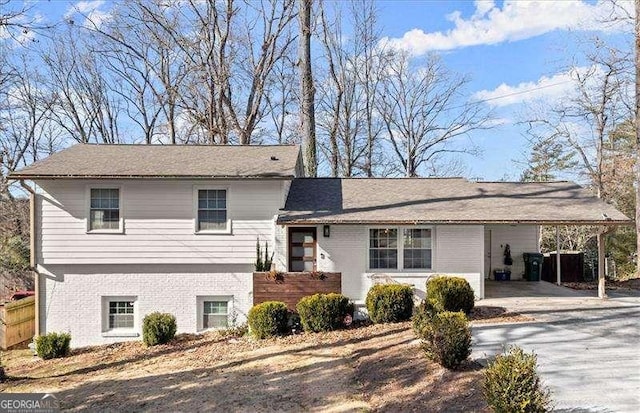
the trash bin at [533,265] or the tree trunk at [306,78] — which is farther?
the tree trunk at [306,78]

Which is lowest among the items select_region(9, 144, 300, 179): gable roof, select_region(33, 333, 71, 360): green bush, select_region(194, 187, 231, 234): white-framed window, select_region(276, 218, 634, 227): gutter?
select_region(33, 333, 71, 360): green bush

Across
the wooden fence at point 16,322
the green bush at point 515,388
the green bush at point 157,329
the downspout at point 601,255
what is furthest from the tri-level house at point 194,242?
the green bush at point 515,388

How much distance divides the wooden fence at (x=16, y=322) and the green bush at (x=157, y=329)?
4.37 meters

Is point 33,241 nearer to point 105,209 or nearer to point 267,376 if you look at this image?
point 105,209

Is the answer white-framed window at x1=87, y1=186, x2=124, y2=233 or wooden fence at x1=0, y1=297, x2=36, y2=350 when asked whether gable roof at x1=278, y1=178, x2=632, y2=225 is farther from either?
wooden fence at x1=0, y1=297, x2=36, y2=350

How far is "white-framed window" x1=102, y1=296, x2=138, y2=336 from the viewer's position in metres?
12.6

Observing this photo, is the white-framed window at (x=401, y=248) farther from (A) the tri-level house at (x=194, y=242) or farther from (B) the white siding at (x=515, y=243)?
(B) the white siding at (x=515, y=243)

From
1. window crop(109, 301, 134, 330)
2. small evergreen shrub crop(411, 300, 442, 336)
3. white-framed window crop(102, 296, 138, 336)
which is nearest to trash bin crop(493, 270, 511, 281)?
small evergreen shrub crop(411, 300, 442, 336)

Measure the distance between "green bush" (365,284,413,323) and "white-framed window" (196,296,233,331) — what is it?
456 centimetres

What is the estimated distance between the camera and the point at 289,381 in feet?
24.8

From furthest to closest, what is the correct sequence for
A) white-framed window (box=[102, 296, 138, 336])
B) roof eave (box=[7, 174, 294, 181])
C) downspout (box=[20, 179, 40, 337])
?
white-framed window (box=[102, 296, 138, 336])
downspout (box=[20, 179, 40, 337])
roof eave (box=[7, 174, 294, 181])

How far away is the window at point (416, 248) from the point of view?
12.5 metres

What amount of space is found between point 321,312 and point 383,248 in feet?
9.83

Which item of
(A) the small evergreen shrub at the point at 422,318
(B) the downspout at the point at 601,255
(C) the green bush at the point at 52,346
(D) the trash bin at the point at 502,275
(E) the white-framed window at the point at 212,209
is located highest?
(E) the white-framed window at the point at 212,209
